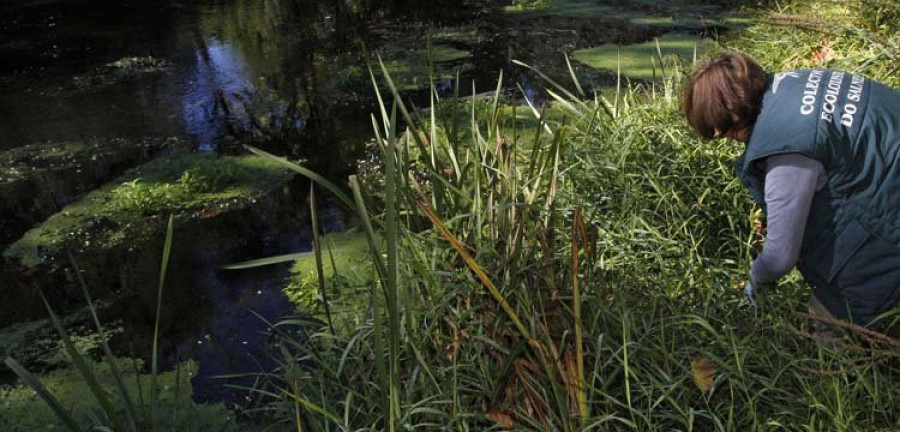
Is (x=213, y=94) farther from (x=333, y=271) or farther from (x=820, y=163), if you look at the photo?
(x=820, y=163)

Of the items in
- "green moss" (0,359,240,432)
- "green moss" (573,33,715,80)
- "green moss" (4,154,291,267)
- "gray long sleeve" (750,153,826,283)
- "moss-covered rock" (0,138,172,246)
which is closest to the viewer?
"gray long sleeve" (750,153,826,283)

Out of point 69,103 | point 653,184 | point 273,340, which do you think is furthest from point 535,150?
point 69,103

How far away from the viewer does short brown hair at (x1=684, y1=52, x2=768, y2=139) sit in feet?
5.41

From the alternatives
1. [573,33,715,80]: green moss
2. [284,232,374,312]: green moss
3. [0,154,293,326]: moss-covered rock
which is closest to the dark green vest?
[284,232,374,312]: green moss

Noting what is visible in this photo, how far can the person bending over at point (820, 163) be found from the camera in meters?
1.56

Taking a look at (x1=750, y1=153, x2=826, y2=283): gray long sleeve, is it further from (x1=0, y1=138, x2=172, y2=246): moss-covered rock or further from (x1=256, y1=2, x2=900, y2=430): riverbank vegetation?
(x1=0, y1=138, x2=172, y2=246): moss-covered rock

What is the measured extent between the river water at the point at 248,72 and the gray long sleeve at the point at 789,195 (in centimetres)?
176

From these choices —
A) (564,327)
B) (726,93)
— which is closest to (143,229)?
(564,327)

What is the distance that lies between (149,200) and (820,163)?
3.13 m

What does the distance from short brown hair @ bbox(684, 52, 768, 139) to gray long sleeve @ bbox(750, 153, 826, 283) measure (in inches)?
5.3

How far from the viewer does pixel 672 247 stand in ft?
8.42

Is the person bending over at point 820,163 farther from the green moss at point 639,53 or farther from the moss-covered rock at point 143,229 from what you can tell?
the green moss at point 639,53

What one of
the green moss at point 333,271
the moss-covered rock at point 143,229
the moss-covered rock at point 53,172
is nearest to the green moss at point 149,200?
the moss-covered rock at point 143,229

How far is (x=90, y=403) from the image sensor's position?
2.34m
